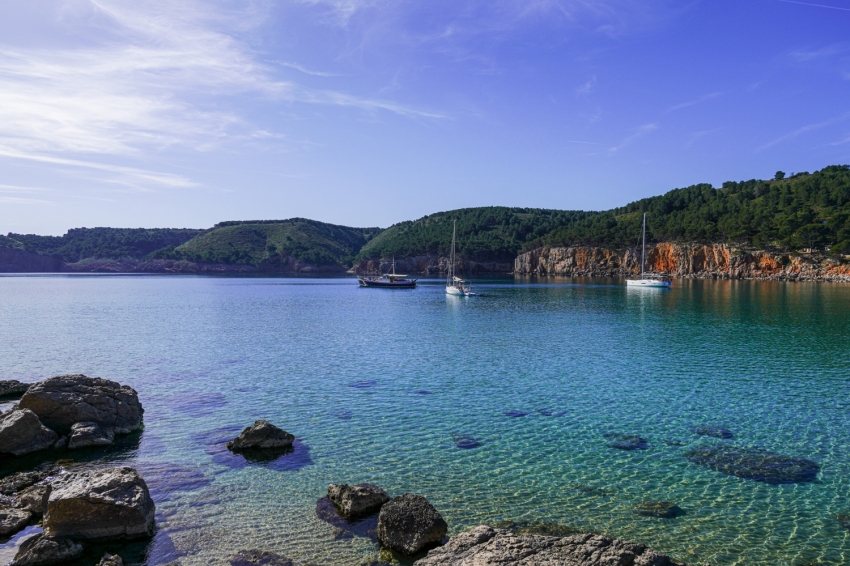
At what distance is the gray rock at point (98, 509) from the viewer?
9562mm

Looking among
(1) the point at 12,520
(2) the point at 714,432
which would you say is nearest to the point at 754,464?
(2) the point at 714,432

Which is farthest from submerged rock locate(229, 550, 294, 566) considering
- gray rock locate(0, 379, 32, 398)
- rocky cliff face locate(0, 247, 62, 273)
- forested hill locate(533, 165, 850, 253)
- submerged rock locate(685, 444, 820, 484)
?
rocky cliff face locate(0, 247, 62, 273)

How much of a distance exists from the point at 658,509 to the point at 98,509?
1082cm

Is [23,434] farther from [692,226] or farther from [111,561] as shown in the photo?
[692,226]

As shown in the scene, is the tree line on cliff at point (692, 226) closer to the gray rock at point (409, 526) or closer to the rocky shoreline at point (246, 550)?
the rocky shoreline at point (246, 550)

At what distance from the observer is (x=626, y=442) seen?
48.9ft

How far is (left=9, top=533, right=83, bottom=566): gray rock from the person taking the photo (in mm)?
8758

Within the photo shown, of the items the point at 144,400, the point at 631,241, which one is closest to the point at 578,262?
the point at 631,241

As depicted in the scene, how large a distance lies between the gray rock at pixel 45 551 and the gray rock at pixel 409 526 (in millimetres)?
5263

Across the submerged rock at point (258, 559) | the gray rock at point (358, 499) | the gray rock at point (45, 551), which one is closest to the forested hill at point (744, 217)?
the gray rock at point (358, 499)

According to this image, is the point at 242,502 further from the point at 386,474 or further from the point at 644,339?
the point at 644,339

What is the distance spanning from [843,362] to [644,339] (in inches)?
405

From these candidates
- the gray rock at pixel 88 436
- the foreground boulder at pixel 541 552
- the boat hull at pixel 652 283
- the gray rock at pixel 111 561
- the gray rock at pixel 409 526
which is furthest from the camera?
the boat hull at pixel 652 283

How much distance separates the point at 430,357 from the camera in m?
28.5
